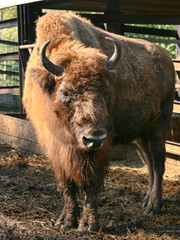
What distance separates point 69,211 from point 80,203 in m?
0.90

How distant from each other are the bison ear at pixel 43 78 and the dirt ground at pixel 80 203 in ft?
5.28

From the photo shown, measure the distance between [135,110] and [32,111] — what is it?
1484 millimetres

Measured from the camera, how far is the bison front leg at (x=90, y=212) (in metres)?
4.17

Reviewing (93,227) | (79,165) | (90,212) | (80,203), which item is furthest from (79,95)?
(80,203)

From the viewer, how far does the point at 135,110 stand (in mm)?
5203

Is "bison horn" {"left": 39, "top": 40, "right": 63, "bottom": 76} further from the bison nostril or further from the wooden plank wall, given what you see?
the wooden plank wall

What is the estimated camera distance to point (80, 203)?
524cm

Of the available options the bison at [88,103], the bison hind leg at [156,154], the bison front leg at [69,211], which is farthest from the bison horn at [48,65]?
the bison hind leg at [156,154]

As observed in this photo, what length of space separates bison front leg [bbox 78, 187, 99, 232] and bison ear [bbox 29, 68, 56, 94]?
1.29 metres

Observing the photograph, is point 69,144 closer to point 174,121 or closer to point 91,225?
point 91,225

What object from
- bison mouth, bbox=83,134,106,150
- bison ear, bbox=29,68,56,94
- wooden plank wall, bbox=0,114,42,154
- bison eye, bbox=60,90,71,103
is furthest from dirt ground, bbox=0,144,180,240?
bison ear, bbox=29,68,56,94

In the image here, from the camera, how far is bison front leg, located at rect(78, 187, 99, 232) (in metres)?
4.17

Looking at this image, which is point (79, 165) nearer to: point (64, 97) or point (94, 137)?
point (94, 137)

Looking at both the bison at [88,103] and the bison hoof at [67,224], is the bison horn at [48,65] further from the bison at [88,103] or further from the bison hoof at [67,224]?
the bison hoof at [67,224]
